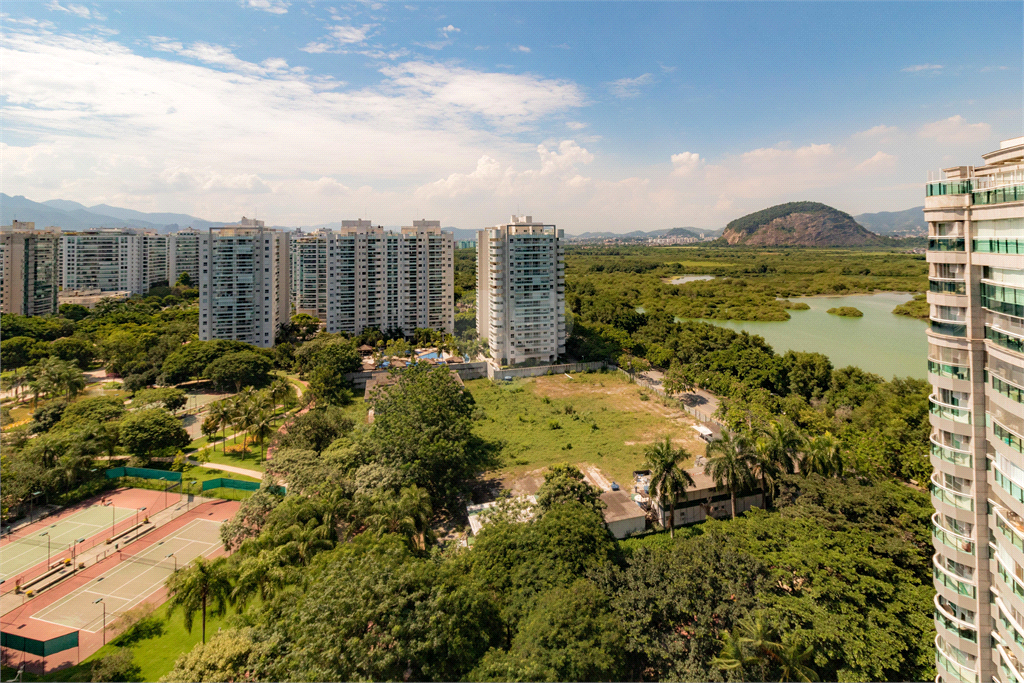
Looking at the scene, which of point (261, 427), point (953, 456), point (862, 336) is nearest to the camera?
point (953, 456)

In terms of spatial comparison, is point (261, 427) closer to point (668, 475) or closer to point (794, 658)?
point (668, 475)

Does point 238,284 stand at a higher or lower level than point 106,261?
lower

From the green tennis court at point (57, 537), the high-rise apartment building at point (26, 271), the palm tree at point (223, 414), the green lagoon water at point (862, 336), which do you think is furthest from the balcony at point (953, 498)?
the high-rise apartment building at point (26, 271)

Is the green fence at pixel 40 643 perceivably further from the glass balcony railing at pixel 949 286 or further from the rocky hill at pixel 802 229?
the rocky hill at pixel 802 229

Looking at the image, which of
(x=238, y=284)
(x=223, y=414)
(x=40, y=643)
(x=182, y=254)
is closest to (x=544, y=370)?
(x=223, y=414)

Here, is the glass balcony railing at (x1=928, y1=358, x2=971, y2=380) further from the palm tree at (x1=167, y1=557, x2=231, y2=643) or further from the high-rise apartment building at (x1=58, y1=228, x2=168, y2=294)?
the high-rise apartment building at (x1=58, y1=228, x2=168, y2=294)

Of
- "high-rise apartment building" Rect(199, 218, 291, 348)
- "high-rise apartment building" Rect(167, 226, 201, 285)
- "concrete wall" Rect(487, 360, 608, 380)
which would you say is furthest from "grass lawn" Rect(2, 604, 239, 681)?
"high-rise apartment building" Rect(167, 226, 201, 285)
